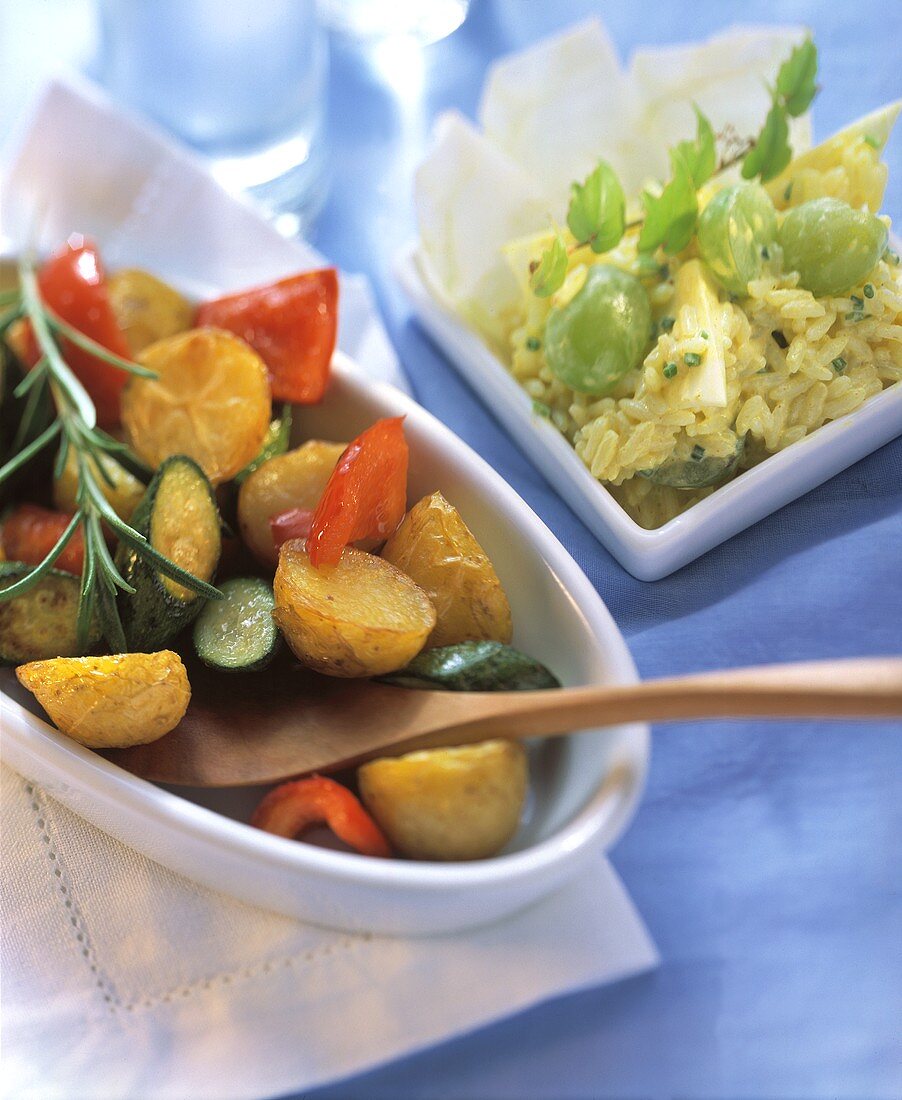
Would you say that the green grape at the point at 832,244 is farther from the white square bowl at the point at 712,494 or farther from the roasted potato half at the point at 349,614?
the roasted potato half at the point at 349,614

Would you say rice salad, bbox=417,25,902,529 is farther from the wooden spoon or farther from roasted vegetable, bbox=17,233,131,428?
roasted vegetable, bbox=17,233,131,428

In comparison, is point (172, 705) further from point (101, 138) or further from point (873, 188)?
point (101, 138)

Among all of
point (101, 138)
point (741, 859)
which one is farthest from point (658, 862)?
point (101, 138)

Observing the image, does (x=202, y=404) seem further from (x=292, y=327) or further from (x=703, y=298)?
(x=703, y=298)

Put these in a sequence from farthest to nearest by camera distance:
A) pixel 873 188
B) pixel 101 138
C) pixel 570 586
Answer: pixel 101 138
pixel 873 188
pixel 570 586

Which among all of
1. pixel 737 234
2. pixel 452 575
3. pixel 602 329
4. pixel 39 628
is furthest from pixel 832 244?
pixel 39 628

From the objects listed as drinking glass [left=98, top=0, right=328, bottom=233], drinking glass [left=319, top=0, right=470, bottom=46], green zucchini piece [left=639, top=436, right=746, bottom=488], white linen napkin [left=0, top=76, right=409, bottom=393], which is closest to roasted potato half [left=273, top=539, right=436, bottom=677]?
green zucchini piece [left=639, top=436, right=746, bottom=488]
